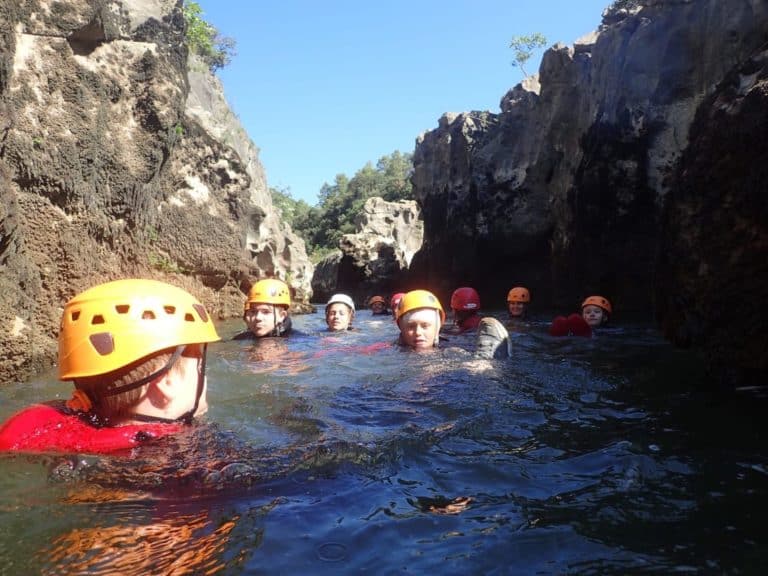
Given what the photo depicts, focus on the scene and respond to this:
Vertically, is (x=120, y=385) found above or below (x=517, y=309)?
below

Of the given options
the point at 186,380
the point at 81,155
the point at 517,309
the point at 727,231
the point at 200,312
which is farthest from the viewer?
the point at 517,309

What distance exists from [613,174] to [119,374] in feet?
51.6

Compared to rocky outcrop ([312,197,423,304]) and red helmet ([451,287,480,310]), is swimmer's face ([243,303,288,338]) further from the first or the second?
rocky outcrop ([312,197,423,304])

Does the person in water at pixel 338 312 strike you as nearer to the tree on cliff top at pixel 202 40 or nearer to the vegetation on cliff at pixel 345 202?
the tree on cliff top at pixel 202 40

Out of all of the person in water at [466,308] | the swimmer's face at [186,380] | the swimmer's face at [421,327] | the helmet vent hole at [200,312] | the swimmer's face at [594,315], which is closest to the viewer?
the swimmer's face at [186,380]

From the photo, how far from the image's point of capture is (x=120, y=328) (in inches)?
105

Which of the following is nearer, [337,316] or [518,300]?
[337,316]

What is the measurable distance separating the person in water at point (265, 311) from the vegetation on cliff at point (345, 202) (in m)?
47.2


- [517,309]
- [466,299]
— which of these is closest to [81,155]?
[466,299]

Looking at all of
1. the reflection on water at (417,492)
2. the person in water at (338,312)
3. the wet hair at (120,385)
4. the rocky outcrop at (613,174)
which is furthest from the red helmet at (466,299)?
the wet hair at (120,385)

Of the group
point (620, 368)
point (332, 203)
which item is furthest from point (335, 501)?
point (332, 203)

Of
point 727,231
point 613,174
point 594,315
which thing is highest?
point 613,174

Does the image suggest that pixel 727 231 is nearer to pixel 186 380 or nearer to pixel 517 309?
pixel 186 380

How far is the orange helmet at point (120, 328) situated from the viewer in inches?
103
